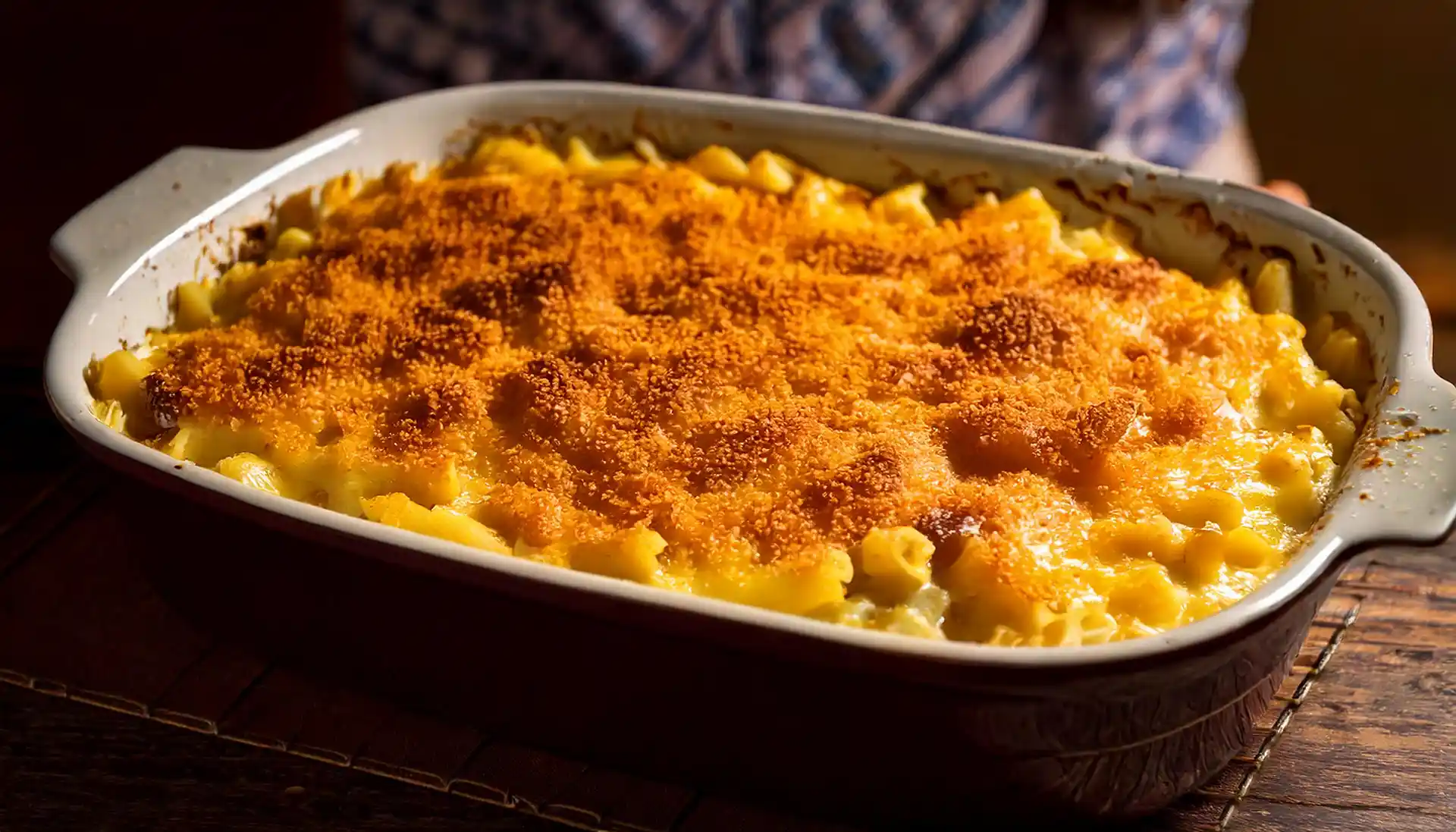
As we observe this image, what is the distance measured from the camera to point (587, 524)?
4.27 feet

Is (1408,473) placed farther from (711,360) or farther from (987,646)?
(711,360)

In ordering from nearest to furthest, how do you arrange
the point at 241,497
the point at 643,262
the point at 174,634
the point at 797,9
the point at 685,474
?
1. the point at 241,497
2. the point at 685,474
3. the point at 174,634
4. the point at 643,262
5. the point at 797,9

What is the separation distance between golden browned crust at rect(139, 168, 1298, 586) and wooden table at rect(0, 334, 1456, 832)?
22 cm

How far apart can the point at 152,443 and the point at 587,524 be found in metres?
0.52

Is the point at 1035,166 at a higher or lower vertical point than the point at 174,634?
higher

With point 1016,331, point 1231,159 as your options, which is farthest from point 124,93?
point 1231,159

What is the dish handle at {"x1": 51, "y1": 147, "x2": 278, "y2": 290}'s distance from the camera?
5.13 ft

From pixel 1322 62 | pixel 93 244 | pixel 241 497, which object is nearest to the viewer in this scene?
pixel 241 497

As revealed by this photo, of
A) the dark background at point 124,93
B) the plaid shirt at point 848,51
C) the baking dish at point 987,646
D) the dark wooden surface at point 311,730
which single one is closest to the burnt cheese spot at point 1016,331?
the baking dish at point 987,646

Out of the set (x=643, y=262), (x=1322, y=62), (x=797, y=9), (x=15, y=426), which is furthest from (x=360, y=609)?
(x=1322, y=62)

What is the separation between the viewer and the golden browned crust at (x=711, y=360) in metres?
1.33

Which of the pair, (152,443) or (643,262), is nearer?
(152,443)

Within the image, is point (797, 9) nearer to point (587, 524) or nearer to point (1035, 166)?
point (1035, 166)

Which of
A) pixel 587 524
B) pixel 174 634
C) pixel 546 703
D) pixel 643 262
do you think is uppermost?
pixel 643 262
